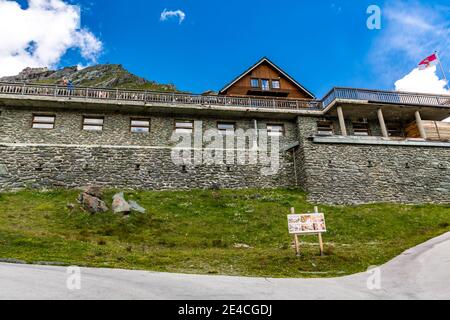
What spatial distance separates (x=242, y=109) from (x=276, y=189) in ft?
24.2

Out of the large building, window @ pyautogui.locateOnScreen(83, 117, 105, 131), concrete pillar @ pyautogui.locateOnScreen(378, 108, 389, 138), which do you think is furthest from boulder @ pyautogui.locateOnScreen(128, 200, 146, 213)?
concrete pillar @ pyautogui.locateOnScreen(378, 108, 389, 138)

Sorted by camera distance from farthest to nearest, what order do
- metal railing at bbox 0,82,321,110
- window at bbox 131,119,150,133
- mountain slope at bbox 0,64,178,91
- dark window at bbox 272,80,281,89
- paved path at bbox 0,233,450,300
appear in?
mountain slope at bbox 0,64,178,91
dark window at bbox 272,80,281,89
window at bbox 131,119,150,133
metal railing at bbox 0,82,321,110
paved path at bbox 0,233,450,300

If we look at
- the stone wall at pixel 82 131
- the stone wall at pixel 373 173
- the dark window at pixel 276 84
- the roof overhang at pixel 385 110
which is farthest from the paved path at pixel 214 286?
the dark window at pixel 276 84

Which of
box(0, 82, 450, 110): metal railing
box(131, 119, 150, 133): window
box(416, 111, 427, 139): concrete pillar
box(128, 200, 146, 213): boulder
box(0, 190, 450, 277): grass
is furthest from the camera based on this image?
box(416, 111, 427, 139): concrete pillar

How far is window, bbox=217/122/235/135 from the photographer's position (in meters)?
27.3

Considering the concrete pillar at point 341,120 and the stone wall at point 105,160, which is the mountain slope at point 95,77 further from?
the concrete pillar at point 341,120

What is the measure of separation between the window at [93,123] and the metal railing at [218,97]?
1701 mm

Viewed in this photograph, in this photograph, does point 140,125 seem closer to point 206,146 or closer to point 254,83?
point 206,146

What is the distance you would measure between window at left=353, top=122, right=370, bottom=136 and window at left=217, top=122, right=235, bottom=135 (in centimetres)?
1167

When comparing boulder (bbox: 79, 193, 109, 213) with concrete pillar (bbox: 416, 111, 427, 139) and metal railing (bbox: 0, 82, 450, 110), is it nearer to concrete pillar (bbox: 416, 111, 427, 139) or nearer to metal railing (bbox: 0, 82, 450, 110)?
metal railing (bbox: 0, 82, 450, 110)

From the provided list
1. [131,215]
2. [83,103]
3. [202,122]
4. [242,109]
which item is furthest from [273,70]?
[131,215]

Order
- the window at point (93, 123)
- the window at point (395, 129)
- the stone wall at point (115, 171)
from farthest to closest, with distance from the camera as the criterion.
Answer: the window at point (395, 129)
the window at point (93, 123)
the stone wall at point (115, 171)

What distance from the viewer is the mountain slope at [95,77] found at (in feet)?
268
